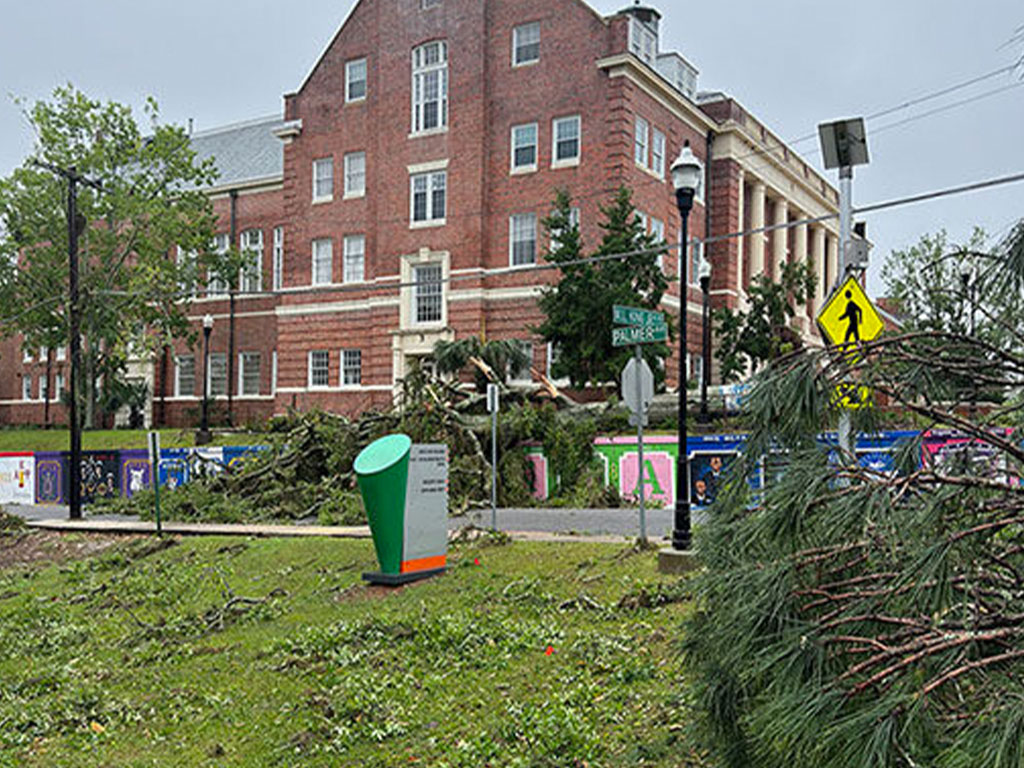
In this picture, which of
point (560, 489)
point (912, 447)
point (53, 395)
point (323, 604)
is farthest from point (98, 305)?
point (912, 447)

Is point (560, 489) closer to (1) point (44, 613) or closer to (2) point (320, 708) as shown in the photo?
(1) point (44, 613)

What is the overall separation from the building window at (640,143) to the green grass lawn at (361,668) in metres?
25.6

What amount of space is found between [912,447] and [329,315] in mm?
39599

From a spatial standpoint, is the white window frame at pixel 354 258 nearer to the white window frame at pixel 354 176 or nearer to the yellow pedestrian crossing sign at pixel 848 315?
the white window frame at pixel 354 176

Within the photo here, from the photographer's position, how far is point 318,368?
42.7 m

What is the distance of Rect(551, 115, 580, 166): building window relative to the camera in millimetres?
36094

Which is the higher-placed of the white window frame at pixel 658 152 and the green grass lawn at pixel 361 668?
the white window frame at pixel 658 152

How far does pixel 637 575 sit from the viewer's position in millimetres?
10766

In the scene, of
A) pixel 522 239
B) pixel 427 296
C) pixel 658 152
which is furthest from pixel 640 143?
pixel 427 296

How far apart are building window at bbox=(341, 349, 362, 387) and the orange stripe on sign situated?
96.0 feet

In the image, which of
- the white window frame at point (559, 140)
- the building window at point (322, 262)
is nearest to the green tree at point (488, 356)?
the white window frame at point (559, 140)

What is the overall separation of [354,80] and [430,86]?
4.33 metres

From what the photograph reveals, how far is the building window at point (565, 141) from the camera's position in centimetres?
3609

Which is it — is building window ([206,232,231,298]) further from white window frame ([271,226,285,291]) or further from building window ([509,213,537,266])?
building window ([509,213,537,266])
